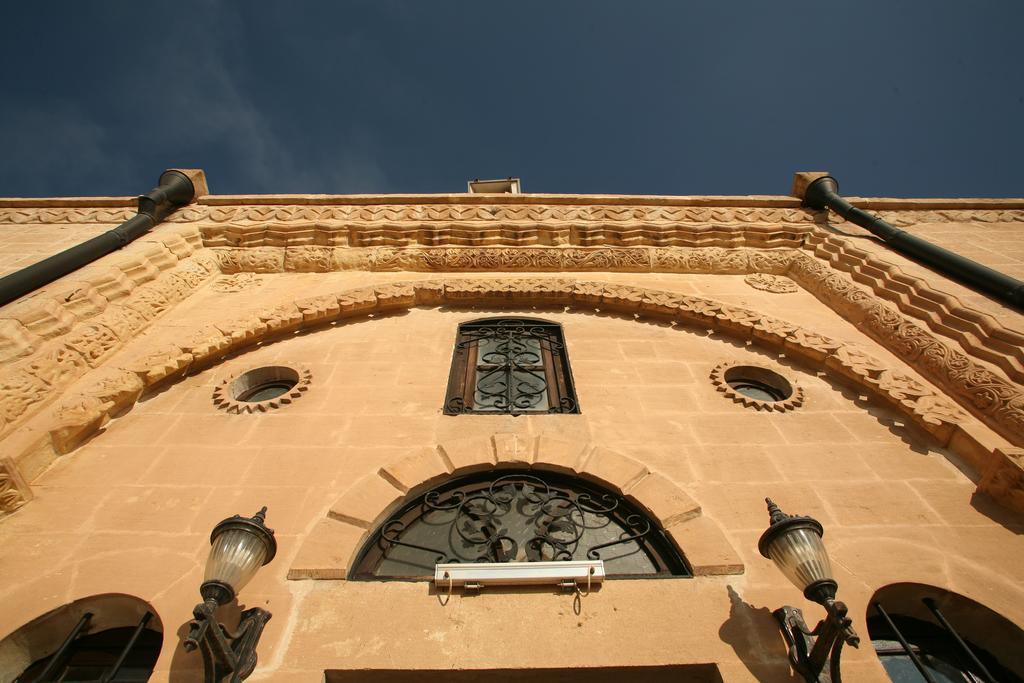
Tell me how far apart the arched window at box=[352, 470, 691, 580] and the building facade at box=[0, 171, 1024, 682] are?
2 centimetres

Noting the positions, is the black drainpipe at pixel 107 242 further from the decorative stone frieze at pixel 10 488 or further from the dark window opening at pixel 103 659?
the dark window opening at pixel 103 659

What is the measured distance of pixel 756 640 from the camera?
2.81m

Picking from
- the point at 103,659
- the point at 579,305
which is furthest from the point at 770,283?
the point at 103,659

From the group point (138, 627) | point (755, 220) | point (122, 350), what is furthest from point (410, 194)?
point (138, 627)

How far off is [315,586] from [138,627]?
0.92m

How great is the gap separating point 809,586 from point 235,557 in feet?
7.96

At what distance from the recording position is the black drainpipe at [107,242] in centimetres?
496

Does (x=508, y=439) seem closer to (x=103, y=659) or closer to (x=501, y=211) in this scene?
(x=103, y=659)

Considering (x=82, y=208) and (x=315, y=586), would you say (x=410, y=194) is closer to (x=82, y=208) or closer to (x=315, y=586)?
(x=82, y=208)

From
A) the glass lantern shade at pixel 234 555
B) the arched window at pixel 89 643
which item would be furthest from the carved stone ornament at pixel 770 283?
the arched window at pixel 89 643

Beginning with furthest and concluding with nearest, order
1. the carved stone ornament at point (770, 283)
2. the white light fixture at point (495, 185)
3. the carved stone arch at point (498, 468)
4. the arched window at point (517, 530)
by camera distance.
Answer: the white light fixture at point (495, 185) < the carved stone ornament at point (770, 283) < the arched window at point (517, 530) < the carved stone arch at point (498, 468)

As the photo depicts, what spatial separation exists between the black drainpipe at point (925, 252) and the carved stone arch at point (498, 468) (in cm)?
364

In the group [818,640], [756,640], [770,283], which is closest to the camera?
[818,640]

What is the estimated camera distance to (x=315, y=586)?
310cm
